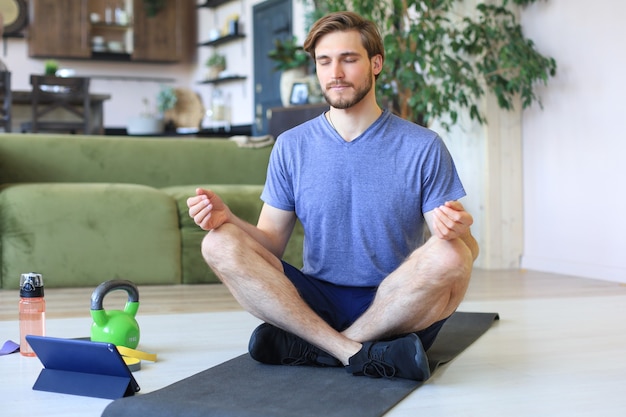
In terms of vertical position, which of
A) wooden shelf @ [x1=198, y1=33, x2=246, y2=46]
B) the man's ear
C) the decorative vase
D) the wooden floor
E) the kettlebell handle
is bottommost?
the wooden floor

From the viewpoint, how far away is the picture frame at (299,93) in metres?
6.07

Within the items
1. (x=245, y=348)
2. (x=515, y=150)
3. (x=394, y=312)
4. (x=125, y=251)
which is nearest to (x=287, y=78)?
(x=515, y=150)

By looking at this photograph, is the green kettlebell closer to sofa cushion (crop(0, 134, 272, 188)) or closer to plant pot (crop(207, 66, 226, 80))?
sofa cushion (crop(0, 134, 272, 188))

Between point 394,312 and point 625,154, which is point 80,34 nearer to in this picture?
point 625,154

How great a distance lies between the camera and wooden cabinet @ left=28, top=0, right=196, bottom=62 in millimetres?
9883

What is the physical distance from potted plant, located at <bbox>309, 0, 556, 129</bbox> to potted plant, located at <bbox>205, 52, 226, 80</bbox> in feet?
16.7

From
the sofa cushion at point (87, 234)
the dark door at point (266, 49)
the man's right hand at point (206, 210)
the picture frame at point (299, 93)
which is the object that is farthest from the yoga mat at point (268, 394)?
the dark door at point (266, 49)

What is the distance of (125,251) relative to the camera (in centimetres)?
427

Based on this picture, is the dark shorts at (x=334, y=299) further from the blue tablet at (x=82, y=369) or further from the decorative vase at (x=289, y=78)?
the decorative vase at (x=289, y=78)

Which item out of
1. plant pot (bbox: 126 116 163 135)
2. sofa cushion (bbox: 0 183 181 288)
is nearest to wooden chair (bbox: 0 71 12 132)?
plant pot (bbox: 126 116 163 135)

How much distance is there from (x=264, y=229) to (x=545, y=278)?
254 centimetres

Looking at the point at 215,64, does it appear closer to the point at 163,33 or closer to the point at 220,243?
the point at 163,33

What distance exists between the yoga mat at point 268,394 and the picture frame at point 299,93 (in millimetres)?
3813

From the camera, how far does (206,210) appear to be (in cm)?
215
